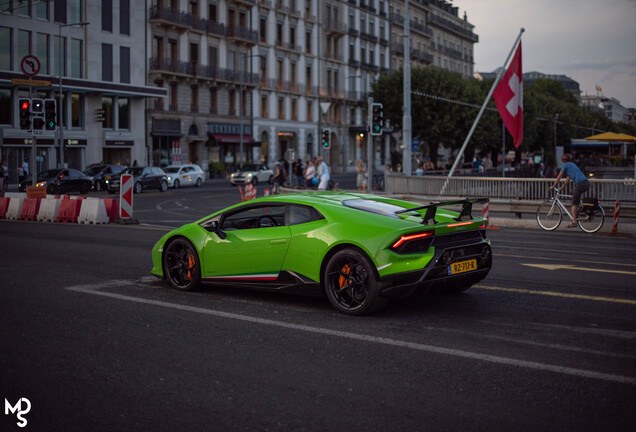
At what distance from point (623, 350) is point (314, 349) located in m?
2.40

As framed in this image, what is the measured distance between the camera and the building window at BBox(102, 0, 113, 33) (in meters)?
52.0

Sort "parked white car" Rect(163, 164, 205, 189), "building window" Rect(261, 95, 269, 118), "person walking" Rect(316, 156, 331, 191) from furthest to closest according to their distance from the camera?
"building window" Rect(261, 95, 269, 118) → "parked white car" Rect(163, 164, 205, 189) → "person walking" Rect(316, 156, 331, 191)

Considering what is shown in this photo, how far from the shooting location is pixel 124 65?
53562 mm

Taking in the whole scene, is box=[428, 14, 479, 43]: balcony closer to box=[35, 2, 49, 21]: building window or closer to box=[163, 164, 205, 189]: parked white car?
box=[163, 164, 205, 189]: parked white car


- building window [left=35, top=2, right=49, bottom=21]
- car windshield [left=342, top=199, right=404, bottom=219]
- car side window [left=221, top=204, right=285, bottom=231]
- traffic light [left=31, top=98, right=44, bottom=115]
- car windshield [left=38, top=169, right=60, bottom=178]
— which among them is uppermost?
building window [left=35, top=2, right=49, bottom=21]

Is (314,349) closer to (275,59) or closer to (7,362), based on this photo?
(7,362)

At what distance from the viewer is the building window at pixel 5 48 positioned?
46.1 metres

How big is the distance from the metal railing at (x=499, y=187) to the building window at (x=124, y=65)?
107 feet

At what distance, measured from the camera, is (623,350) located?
5977mm

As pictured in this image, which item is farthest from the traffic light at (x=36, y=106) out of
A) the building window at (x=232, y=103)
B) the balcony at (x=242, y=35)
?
the building window at (x=232, y=103)

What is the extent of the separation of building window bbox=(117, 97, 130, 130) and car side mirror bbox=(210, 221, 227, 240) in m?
47.3

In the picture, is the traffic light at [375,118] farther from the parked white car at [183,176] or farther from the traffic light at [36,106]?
the parked white car at [183,176]

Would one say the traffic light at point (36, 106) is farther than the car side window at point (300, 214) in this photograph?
Yes

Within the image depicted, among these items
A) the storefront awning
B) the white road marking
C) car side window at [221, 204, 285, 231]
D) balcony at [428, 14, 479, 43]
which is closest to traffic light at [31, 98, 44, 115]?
the white road marking
